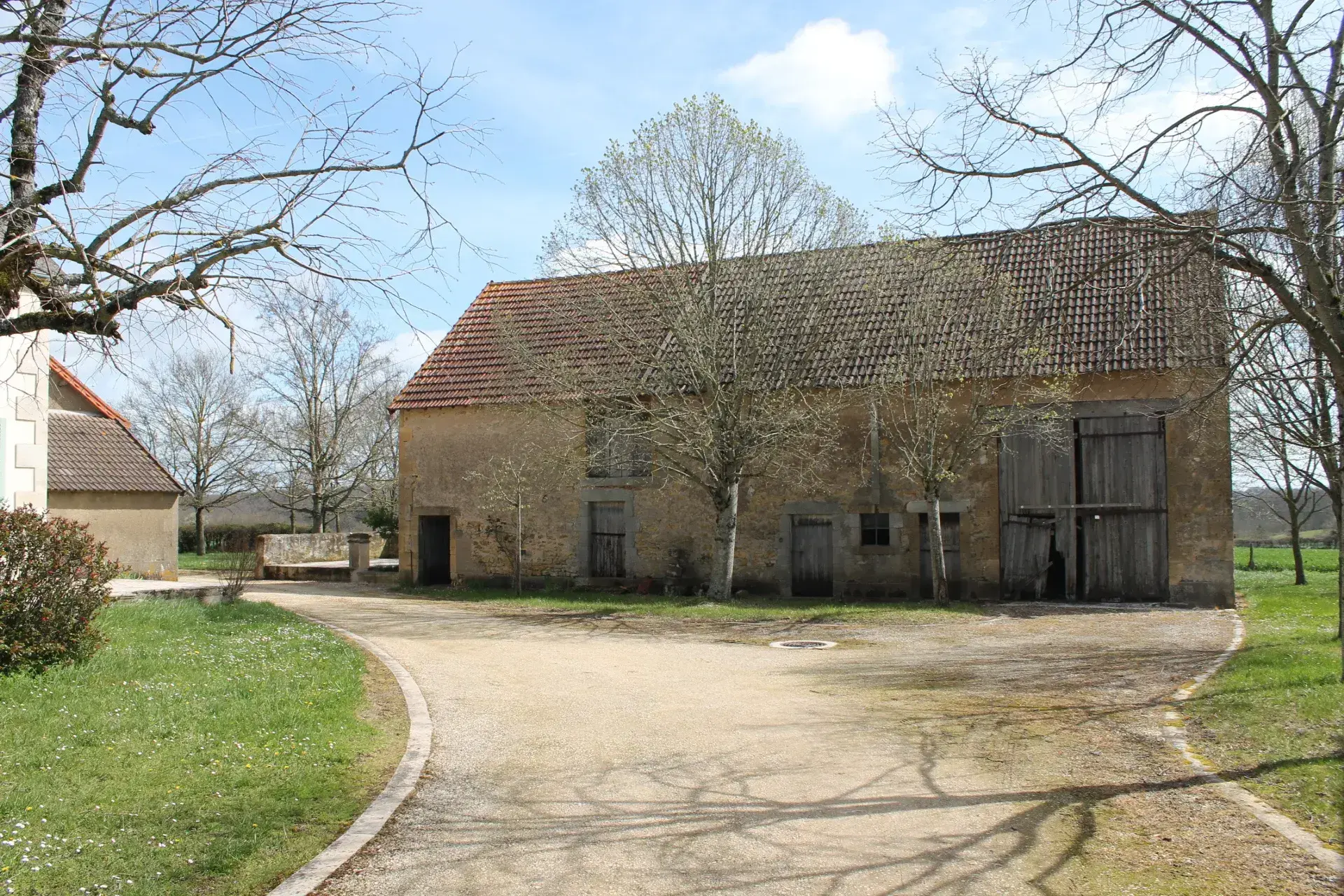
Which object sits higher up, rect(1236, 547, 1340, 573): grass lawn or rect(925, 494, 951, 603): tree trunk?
rect(925, 494, 951, 603): tree trunk

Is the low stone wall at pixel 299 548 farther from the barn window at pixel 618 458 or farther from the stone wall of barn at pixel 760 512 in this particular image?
the barn window at pixel 618 458

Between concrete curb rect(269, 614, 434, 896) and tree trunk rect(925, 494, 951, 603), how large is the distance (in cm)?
1144

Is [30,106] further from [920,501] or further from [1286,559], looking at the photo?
[1286,559]

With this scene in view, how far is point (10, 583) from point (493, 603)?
11.5 metres

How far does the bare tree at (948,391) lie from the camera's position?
60.3ft

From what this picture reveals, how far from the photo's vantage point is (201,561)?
35.5 meters

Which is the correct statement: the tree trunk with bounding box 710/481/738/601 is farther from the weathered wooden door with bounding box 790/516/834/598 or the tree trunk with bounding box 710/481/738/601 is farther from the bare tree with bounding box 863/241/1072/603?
the bare tree with bounding box 863/241/1072/603

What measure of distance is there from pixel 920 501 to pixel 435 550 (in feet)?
39.5

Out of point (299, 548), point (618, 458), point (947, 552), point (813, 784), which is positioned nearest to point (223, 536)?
point (299, 548)

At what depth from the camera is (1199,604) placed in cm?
1797

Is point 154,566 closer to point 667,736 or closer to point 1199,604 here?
point 667,736

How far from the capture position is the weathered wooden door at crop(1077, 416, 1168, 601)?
1845 centimetres

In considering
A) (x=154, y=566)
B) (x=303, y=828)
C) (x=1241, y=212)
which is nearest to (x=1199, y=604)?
(x=1241, y=212)

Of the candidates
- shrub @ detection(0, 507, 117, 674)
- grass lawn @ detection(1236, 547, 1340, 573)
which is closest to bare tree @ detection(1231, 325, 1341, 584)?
shrub @ detection(0, 507, 117, 674)
